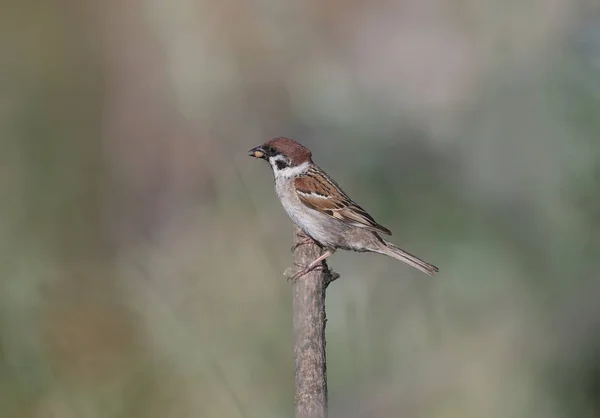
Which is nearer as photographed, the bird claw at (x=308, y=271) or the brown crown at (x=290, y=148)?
the bird claw at (x=308, y=271)

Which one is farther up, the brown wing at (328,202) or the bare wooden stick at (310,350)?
the brown wing at (328,202)

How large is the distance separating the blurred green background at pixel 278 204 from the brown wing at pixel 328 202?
337 mm

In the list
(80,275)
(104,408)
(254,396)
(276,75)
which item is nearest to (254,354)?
(254,396)

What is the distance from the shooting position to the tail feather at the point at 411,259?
2732mm

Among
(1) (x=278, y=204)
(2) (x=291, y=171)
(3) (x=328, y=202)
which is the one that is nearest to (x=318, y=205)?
(3) (x=328, y=202)

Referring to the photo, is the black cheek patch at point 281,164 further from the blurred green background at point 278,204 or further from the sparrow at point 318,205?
the blurred green background at point 278,204

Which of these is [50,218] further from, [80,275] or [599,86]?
[599,86]

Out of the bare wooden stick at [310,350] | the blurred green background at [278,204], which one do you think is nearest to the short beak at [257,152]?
the blurred green background at [278,204]

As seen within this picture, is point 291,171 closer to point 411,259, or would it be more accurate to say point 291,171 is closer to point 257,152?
point 257,152

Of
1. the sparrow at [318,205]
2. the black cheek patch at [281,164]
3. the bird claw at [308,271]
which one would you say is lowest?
the bird claw at [308,271]

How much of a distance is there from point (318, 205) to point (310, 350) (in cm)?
116

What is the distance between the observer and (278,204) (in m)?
3.81

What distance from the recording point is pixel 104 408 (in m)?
2.52

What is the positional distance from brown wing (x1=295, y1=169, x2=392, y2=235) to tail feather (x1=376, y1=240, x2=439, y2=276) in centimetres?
9
